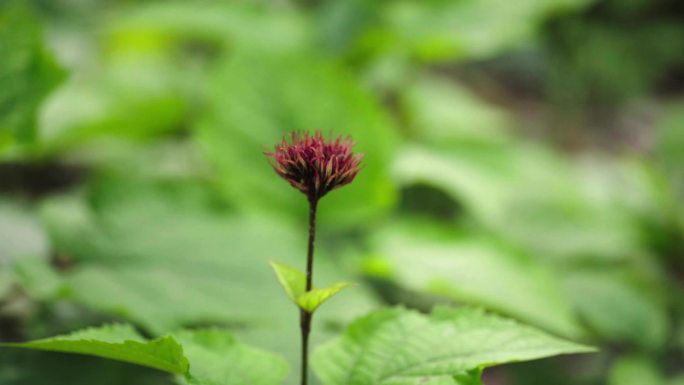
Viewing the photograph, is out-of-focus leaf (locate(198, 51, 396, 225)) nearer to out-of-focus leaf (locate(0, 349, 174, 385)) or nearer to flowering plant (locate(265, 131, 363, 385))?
out-of-focus leaf (locate(0, 349, 174, 385))

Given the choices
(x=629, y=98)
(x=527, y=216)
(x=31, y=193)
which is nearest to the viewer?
(x=31, y=193)

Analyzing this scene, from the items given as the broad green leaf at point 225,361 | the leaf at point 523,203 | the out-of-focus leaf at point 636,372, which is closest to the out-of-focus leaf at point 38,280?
the broad green leaf at point 225,361

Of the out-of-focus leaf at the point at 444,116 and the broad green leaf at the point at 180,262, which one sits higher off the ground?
the out-of-focus leaf at the point at 444,116

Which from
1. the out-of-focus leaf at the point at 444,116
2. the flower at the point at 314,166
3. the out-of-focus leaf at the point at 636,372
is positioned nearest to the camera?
the flower at the point at 314,166

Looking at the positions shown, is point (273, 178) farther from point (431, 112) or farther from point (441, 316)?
point (431, 112)

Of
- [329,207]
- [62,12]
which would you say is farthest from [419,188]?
[62,12]

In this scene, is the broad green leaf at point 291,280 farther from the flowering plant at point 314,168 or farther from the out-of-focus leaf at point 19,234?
the out-of-focus leaf at point 19,234

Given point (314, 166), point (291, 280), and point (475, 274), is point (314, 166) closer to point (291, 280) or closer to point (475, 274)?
point (291, 280)
